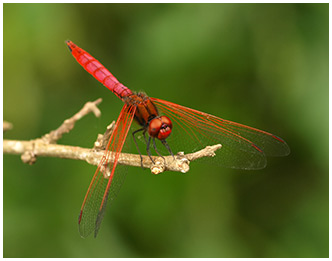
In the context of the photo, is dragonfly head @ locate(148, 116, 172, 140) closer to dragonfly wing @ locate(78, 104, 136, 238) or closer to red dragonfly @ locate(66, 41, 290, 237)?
red dragonfly @ locate(66, 41, 290, 237)

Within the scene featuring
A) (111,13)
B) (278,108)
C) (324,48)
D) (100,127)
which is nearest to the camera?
(100,127)

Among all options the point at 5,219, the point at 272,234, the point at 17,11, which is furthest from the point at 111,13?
the point at 272,234

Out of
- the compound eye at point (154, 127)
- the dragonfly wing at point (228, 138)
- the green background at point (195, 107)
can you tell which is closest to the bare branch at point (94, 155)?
the compound eye at point (154, 127)

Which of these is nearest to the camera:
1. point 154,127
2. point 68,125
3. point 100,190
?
point 100,190

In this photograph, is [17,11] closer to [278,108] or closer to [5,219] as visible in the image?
[5,219]

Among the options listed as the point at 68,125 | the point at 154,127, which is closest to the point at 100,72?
the point at 68,125

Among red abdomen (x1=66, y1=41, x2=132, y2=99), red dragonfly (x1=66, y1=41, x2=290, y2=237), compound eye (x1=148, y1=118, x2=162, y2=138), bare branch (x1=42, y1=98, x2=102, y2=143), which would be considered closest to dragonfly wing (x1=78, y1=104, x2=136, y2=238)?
red dragonfly (x1=66, y1=41, x2=290, y2=237)

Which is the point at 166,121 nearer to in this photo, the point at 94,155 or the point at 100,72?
the point at 94,155
